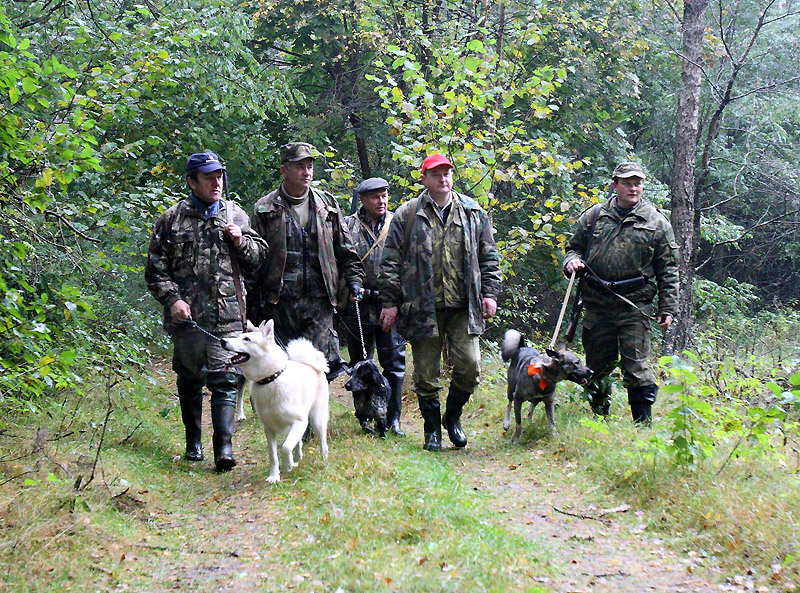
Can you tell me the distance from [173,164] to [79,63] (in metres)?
4.45

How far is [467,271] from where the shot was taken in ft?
22.4

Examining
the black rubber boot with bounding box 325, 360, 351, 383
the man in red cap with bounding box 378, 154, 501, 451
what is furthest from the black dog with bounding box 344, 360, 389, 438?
the man in red cap with bounding box 378, 154, 501, 451

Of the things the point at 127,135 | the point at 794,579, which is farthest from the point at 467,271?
the point at 127,135

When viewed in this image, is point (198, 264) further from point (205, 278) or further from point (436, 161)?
point (436, 161)

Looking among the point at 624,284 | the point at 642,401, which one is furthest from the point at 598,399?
the point at 624,284

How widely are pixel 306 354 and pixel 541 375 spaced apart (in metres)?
2.21

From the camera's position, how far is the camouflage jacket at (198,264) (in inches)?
255

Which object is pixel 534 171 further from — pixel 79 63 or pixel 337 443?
pixel 79 63

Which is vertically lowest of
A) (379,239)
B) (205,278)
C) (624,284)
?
(624,284)

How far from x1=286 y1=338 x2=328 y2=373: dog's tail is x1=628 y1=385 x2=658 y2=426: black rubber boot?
3.03 metres

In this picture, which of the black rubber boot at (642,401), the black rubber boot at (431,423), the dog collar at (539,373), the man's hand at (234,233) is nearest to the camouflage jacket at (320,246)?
the man's hand at (234,233)

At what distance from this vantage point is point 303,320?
704 centimetres

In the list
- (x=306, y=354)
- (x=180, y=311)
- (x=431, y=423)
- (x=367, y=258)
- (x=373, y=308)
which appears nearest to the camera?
(x=180, y=311)

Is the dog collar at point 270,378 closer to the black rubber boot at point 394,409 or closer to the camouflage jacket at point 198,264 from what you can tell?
the camouflage jacket at point 198,264
